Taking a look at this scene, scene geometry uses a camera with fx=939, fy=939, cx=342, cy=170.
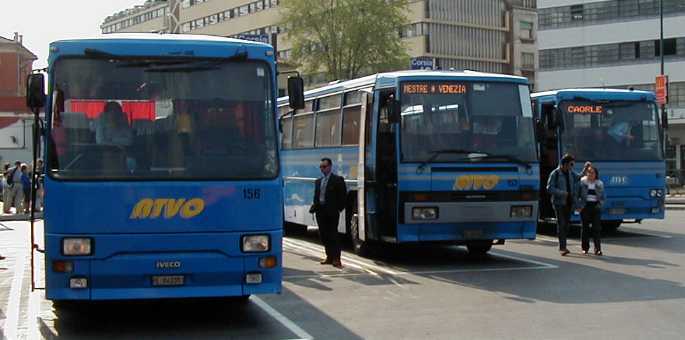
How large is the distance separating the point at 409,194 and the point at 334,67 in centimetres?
4186

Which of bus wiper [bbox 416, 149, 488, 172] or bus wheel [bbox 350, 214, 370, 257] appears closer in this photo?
bus wiper [bbox 416, 149, 488, 172]

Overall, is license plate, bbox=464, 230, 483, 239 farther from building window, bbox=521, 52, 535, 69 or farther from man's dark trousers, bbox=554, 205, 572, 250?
building window, bbox=521, 52, 535, 69

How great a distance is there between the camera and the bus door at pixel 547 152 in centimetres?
1992

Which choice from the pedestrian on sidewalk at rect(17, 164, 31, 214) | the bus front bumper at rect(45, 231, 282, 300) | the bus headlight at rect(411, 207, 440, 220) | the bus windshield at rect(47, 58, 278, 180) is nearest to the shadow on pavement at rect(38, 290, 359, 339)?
the bus front bumper at rect(45, 231, 282, 300)

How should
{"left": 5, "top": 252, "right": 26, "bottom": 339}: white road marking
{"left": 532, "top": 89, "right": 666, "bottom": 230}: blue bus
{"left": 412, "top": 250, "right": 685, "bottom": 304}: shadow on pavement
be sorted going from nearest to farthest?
1. {"left": 5, "top": 252, "right": 26, "bottom": 339}: white road marking
2. {"left": 412, "top": 250, "right": 685, "bottom": 304}: shadow on pavement
3. {"left": 532, "top": 89, "right": 666, "bottom": 230}: blue bus

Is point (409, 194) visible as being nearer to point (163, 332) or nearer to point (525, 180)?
point (525, 180)

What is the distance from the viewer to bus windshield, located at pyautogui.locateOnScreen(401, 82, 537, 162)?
48.8 feet

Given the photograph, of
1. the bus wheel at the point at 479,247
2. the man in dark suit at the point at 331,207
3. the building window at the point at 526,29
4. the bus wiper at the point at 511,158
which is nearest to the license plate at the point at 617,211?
the bus wheel at the point at 479,247

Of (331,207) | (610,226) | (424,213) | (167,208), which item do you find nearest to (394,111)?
(424,213)

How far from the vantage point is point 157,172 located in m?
9.41

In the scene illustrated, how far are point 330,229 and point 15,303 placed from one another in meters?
5.23

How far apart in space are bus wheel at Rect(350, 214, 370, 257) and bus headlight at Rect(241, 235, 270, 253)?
21.7ft

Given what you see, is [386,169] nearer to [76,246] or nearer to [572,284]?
[572,284]

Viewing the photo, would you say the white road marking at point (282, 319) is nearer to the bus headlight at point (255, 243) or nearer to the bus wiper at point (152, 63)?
the bus headlight at point (255, 243)
